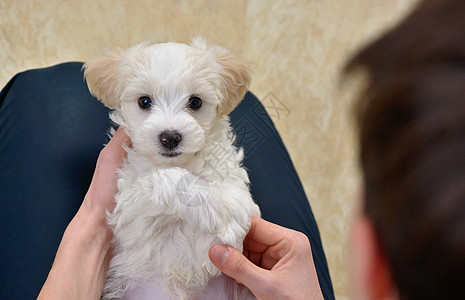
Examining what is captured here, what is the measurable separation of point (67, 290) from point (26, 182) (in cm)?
55

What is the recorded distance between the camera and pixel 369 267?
0.56 m

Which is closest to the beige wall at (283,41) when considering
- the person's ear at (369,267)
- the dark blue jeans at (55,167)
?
the dark blue jeans at (55,167)

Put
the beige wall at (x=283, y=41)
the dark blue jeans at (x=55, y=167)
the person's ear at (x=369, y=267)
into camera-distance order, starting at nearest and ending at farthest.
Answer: the person's ear at (x=369, y=267) → the dark blue jeans at (x=55, y=167) → the beige wall at (x=283, y=41)

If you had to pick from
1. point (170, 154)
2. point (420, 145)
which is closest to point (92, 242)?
point (170, 154)

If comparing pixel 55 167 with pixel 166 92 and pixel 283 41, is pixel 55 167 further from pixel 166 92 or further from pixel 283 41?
pixel 283 41

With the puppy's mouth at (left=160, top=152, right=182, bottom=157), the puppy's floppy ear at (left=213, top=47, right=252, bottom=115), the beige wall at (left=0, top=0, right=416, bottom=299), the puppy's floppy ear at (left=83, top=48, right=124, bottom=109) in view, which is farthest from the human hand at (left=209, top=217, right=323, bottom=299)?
the beige wall at (left=0, top=0, right=416, bottom=299)

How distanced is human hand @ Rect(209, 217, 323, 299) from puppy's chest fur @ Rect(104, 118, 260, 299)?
6 cm

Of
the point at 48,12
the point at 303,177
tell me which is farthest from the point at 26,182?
the point at 303,177

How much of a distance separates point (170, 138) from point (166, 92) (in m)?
0.15

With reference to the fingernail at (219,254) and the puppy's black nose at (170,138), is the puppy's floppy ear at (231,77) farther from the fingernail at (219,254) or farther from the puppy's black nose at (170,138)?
the fingernail at (219,254)

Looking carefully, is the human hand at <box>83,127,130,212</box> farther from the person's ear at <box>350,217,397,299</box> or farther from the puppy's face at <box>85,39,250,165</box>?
the person's ear at <box>350,217,397,299</box>

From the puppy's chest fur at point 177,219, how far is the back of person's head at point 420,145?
0.79 meters

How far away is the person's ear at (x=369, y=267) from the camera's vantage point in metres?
0.54

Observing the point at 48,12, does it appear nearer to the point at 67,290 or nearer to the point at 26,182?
the point at 26,182
